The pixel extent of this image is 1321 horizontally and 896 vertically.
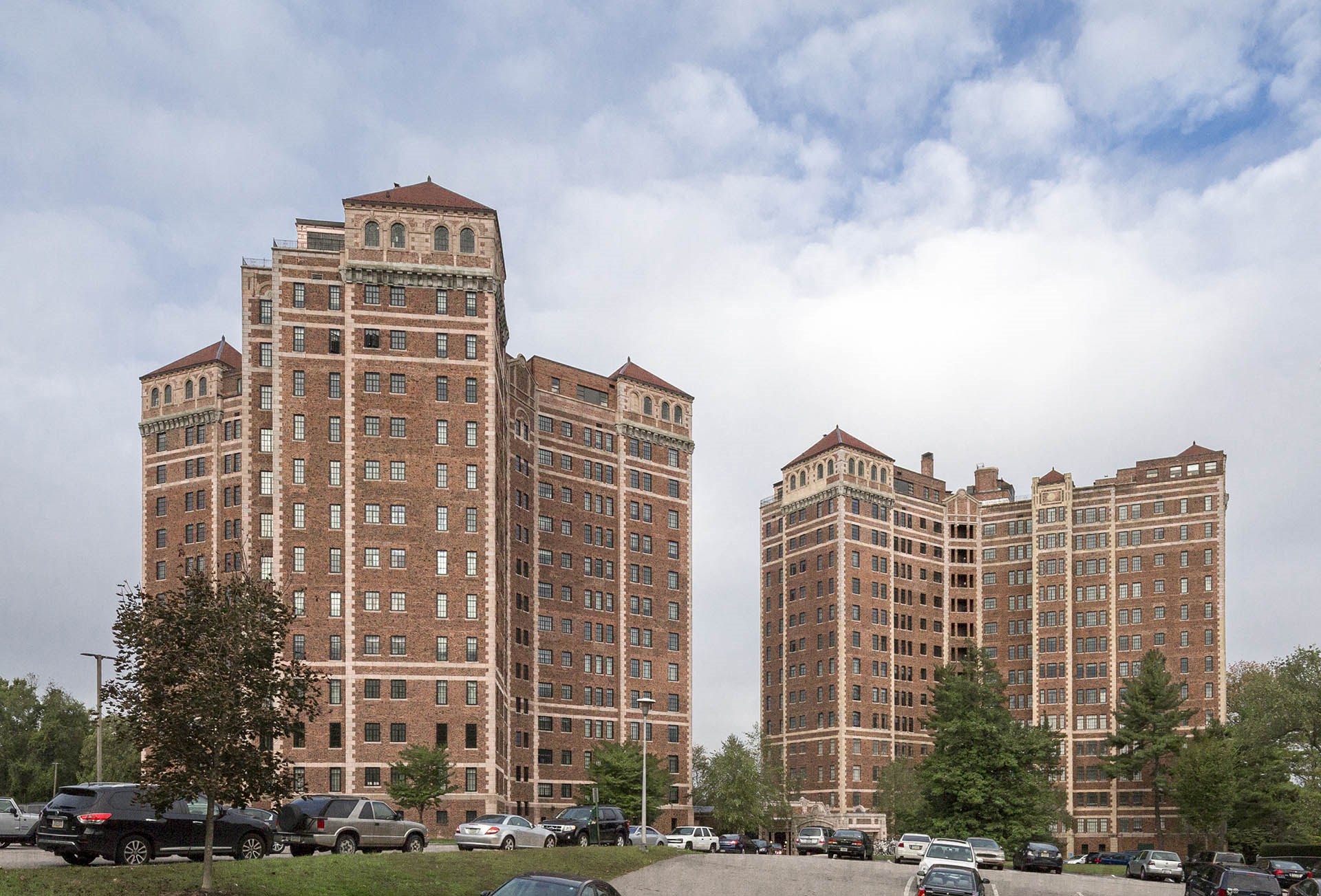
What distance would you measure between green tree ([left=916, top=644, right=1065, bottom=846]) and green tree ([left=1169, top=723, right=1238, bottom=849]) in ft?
86.1

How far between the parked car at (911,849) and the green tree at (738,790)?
56752mm

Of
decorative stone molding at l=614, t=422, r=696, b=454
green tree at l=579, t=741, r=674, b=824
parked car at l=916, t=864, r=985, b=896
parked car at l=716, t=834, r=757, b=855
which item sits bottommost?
parked car at l=716, t=834, r=757, b=855

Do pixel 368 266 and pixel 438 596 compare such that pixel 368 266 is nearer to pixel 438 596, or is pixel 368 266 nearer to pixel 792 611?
pixel 438 596

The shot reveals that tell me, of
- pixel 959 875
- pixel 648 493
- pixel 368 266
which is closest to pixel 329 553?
pixel 368 266

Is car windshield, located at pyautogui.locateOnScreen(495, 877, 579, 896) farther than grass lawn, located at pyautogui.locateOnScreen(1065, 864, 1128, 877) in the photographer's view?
No

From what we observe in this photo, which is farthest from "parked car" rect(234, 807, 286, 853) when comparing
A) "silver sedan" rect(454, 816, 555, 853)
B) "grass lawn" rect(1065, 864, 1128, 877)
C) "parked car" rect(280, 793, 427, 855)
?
"grass lawn" rect(1065, 864, 1128, 877)

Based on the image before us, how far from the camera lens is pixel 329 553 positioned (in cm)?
9562

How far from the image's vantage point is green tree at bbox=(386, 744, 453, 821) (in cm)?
8750

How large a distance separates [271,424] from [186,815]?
222 feet

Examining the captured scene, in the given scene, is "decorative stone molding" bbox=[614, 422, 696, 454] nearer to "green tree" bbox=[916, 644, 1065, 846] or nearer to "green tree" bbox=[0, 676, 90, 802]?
"green tree" bbox=[916, 644, 1065, 846]

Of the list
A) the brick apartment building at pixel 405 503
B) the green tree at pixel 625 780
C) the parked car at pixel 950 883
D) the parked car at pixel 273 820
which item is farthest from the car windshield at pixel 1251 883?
the green tree at pixel 625 780

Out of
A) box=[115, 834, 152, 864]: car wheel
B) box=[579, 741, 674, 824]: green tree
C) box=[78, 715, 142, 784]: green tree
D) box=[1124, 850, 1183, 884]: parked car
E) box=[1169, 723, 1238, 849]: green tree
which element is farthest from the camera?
box=[78, 715, 142, 784]: green tree

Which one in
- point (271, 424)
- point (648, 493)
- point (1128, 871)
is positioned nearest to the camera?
point (1128, 871)

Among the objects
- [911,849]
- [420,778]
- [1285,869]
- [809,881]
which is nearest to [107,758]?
[420,778]
